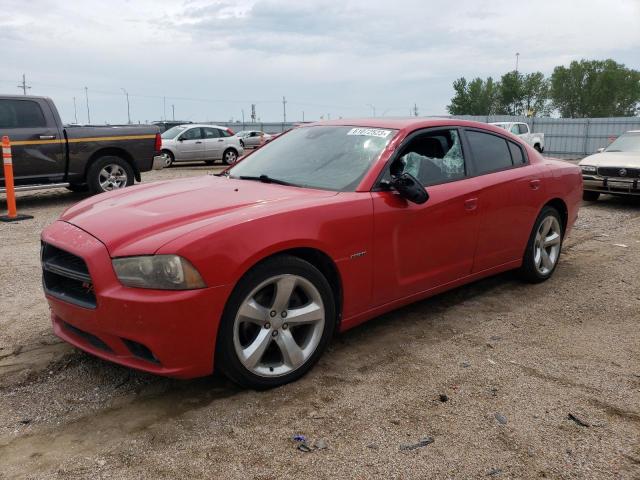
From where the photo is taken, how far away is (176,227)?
2934 mm

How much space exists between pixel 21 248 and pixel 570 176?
6.11 metres

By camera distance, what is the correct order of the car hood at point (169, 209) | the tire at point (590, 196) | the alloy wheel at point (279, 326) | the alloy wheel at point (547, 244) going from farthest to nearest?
the tire at point (590, 196) → the alloy wheel at point (547, 244) → the alloy wheel at point (279, 326) → the car hood at point (169, 209)

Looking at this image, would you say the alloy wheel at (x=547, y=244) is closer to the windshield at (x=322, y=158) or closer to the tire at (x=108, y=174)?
the windshield at (x=322, y=158)

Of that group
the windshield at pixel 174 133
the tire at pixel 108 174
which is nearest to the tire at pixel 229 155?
the windshield at pixel 174 133

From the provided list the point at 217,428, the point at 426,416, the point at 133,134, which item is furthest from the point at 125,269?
the point at 133,134

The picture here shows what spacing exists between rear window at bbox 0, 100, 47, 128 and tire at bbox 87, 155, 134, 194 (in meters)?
1.14

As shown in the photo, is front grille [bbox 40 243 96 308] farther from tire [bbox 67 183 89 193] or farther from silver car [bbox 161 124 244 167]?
silver car [bbox 161 124 244 167]

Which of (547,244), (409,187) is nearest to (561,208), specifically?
(547,244)

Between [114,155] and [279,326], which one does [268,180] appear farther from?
[114,155]

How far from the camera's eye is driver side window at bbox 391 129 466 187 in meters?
3.95

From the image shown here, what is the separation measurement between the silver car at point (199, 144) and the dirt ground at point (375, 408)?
1508cm

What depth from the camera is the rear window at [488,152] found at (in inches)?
177

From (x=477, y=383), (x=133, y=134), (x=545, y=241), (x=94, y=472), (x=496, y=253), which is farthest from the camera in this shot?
(x=133, y=134)

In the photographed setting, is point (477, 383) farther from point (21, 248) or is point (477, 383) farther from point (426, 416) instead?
point (21, 248)
